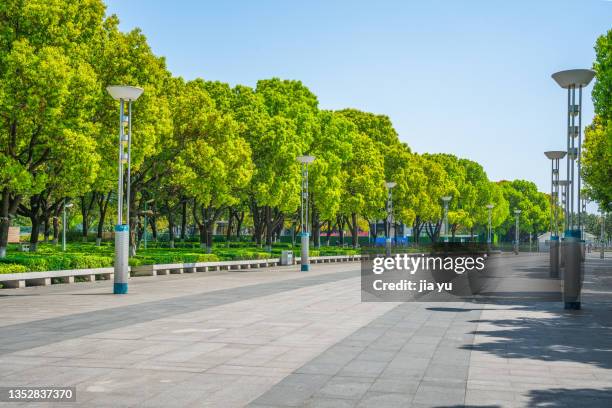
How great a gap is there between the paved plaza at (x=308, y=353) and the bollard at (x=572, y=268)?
43 centimetres

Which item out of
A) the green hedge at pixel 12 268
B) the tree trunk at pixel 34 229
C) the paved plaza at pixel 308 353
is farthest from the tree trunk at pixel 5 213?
the paved plaza at pixel 308 353

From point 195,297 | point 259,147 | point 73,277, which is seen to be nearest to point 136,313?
point 195,297

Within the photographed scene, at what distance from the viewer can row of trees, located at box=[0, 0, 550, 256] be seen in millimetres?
23984

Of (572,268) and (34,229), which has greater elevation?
(34,229)

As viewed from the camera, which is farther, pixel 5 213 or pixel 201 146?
pixel 201 146

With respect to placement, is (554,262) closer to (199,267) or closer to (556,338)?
(199,267)

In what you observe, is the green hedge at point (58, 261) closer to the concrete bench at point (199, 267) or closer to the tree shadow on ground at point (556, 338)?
the concrete bench at point (199, 267)

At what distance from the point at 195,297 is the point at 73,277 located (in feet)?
24.5

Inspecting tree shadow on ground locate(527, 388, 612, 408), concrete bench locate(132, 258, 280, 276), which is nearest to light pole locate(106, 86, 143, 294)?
concrete bench locate(132, 258, 280, 276)

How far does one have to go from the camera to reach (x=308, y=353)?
9.55m

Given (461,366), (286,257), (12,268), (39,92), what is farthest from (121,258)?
(286,257)

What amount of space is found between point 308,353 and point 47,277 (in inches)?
610

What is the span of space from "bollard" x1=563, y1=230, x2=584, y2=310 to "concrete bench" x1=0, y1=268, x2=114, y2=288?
52.8ft

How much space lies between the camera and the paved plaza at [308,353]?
6.98 m
